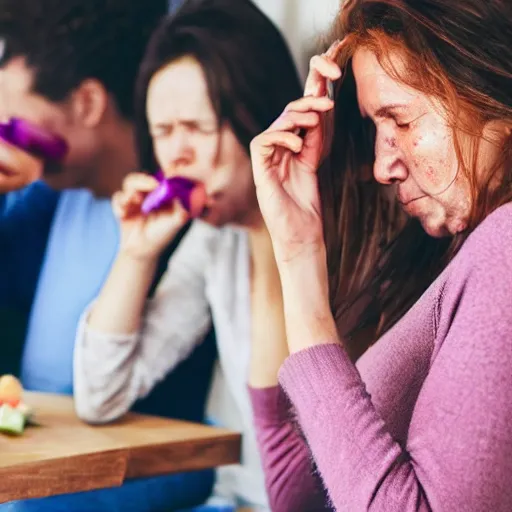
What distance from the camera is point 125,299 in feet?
3.74

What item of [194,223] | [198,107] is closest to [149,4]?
[198,107]

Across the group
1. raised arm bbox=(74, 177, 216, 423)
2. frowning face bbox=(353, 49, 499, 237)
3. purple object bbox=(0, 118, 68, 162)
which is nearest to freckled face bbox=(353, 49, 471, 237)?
frowning face bbox=(353, 49, 499, 237)

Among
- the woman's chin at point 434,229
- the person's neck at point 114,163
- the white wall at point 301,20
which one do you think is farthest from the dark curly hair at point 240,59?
the woman's chin at point 434,229

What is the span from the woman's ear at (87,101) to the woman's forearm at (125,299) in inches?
9.9

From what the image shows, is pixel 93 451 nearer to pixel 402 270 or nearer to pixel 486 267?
pixel 402 270

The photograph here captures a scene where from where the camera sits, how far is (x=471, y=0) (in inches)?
32.6

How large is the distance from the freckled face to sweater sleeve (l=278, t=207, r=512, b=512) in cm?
16

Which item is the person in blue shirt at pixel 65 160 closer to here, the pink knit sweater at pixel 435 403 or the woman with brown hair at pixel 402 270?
the woman with brown hair at pixel 402 270

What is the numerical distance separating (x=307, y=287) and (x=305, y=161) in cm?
19

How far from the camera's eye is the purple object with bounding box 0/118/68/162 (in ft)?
4.17

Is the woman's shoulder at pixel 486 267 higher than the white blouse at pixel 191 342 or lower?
higher

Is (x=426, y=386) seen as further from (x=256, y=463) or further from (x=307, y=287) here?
(x=256, y=463)

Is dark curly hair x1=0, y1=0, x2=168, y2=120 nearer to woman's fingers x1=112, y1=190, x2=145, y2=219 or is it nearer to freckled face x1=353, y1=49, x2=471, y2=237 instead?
woman's fingers x1=112, y1=190, x2=145, y2=219

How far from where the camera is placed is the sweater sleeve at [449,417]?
622mm
